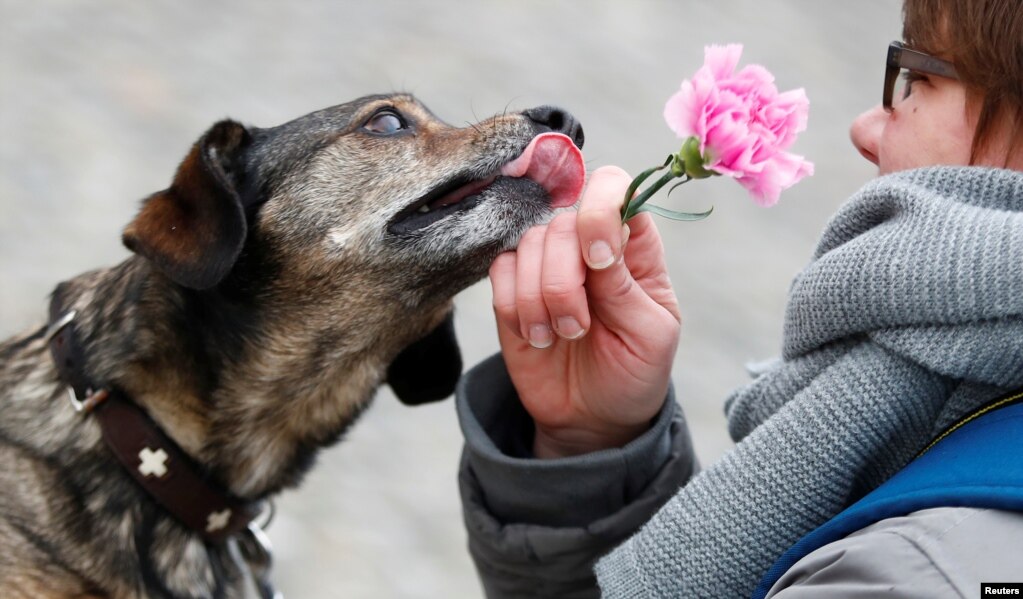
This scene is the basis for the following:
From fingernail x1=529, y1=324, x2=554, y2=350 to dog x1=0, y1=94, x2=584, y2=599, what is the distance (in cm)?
39

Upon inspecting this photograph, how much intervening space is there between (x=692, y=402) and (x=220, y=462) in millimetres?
3436

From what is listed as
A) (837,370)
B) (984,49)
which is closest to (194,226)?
(837,370)

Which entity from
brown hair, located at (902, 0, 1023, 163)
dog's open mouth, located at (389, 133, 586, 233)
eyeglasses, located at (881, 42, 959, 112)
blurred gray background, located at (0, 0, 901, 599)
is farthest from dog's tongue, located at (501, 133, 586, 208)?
blurred gray background, located at (0, 0, 901, 599)

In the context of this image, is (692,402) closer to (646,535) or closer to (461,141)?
(461,141)

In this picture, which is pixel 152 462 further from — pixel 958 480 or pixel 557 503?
pixel 958 480

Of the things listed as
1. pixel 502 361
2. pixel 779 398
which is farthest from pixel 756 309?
pixel 779 398

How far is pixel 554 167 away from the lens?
7.48ft

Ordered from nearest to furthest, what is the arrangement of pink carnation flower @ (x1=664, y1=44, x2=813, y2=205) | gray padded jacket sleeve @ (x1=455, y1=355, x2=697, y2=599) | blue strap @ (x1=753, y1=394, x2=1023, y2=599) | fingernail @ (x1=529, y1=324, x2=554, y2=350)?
1. blue strap @ (x1=753, y1=394, x2=1023, y2=599)
2. pink carnation flower @ (x1=664, y1=44, x2=813, y2=205)
3. fingernail @ (x1=529, y1=324, x2=554, y2=350)
4. gray padded jacket sleeve @ (x1=455, y1=355, x2=697, y2=599)

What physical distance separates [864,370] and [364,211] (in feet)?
4.23

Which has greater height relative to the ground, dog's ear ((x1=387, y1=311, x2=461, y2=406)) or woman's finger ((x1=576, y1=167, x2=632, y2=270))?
woman's finger ((x1=576, y1=167, x2=632, y2=270))

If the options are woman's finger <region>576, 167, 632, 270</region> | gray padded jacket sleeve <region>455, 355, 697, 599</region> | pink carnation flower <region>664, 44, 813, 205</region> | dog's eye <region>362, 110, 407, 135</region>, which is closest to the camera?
pink carnation flower <region>664, 44, 813, 205</region>

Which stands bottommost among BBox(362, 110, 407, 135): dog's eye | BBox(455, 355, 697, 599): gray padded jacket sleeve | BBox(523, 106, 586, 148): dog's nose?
BBox(455, 355, 697, 599): gray padded jacket sleeve

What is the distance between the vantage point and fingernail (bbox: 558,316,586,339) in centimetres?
188

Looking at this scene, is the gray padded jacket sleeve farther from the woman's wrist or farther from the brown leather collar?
the brown leather collar
